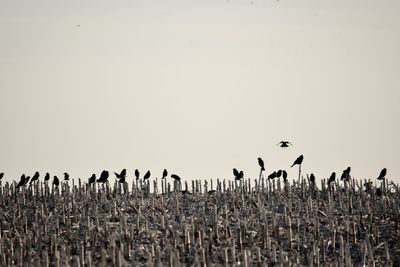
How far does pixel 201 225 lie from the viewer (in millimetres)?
28578

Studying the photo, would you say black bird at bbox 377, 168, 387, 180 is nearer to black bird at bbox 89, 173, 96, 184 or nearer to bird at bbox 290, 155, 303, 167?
bird at bbox 290, 155, 303, 167

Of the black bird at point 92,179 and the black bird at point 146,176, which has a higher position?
the black bird at point 146,176

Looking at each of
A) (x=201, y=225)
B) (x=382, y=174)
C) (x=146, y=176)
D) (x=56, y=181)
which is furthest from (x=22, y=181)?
(x=382, y=174)

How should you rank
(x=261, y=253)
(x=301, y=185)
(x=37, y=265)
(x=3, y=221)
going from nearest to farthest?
(x=37, y=265) < (x=261, y=253) < (x=3, y=221) < (x=301, y=185)

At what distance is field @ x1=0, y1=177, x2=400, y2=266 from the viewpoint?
2566 cm

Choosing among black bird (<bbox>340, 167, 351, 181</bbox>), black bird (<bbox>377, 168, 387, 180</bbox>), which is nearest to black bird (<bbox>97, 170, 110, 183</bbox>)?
black bird (<bbox>340, 167, 351, 181</bbox>)

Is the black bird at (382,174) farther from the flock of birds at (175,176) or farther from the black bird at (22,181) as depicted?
the black bird at (22,181)

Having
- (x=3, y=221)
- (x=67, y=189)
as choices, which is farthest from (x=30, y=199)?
(x=3, y=221)

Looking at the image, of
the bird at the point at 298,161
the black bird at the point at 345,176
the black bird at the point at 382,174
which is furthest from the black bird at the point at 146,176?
the black bird at the point at 382,174

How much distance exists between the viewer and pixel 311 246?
2708 cm

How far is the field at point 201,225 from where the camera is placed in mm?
25656

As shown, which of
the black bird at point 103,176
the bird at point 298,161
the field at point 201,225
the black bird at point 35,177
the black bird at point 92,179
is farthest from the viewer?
the black bird at point 35,177

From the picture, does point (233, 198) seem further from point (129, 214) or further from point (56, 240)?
point (56, 240)

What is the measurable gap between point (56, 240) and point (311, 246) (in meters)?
6.91
